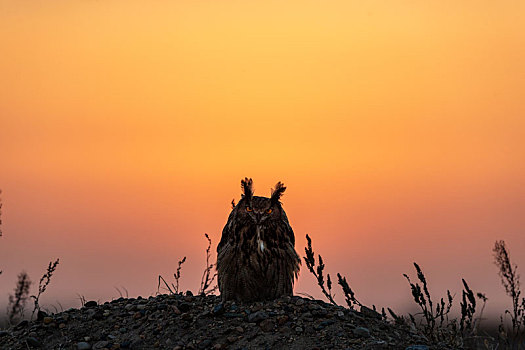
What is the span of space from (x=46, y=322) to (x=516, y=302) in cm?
704

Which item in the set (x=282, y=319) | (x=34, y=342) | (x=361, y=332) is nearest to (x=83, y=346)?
(x=34, y=342)

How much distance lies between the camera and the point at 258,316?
7.99m

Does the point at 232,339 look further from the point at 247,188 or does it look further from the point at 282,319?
the point at 247,188

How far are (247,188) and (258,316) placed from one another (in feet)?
6.90

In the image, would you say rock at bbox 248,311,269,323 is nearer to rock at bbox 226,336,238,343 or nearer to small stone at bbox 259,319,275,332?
small stone at bbox 259,319,275,332

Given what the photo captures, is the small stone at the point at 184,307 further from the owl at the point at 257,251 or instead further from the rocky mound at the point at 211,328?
the owl at the point at 257,251

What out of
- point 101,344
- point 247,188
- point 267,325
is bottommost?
point 267,325

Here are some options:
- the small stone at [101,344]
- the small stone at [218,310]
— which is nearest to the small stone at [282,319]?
the small stone at [218,310]

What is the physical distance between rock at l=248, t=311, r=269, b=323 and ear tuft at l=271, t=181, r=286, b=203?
1908 millimetres

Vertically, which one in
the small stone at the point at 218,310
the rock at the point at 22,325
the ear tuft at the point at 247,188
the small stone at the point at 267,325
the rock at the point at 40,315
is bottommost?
the small stone at the point at 267,325

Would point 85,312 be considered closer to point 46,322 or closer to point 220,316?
point 46,322

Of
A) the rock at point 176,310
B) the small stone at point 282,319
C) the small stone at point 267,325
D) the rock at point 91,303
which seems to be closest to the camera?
the small stone at point 267,325

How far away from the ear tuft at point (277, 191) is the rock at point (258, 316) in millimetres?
1908

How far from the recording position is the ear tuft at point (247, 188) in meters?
9.34
